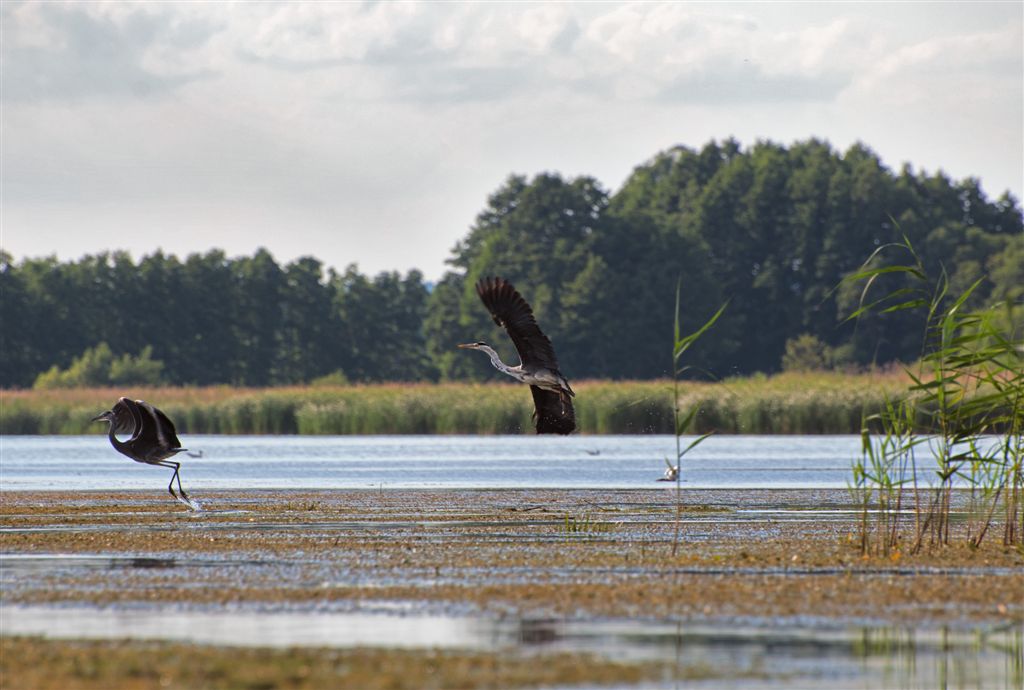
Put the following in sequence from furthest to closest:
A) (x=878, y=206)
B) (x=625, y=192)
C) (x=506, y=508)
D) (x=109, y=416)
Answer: (x=625, y=192)
(x=878, y=206)
(x=109, y=416)
(x=506, y=508)

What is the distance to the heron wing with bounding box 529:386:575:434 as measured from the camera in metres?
18.5

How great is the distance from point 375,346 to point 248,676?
3080 inches

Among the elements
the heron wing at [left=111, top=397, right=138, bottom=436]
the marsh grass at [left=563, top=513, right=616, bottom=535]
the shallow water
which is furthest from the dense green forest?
the shallow water

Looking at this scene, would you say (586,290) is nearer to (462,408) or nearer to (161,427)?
(462,408)

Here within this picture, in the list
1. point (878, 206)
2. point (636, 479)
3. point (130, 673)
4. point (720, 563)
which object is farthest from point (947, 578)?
point (878, 206)

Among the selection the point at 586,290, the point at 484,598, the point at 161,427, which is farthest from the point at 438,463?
the point at 586,290

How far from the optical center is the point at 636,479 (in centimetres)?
2789

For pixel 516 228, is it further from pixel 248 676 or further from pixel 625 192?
pixel 248 676

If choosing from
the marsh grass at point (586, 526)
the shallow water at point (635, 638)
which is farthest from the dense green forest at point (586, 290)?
the shallow water at point (635, 638)

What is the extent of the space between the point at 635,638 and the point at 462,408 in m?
36.1

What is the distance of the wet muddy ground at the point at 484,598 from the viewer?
28.5 feet

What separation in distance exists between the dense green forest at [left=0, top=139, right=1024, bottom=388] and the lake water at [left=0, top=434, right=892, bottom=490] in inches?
1118

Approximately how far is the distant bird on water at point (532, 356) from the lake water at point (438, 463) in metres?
3.15

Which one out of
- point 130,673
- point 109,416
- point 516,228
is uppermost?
point 516,228
